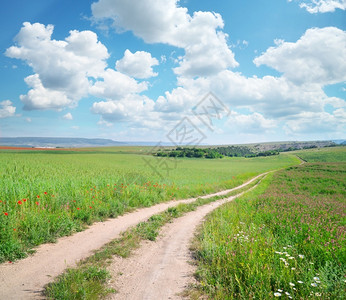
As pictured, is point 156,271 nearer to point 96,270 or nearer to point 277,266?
point 96,270

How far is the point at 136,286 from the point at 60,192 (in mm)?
7524

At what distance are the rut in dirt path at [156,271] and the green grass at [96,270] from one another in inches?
9.5

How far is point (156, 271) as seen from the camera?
16.7 feet

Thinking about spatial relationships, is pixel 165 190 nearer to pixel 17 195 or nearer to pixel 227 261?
pixel 17 195

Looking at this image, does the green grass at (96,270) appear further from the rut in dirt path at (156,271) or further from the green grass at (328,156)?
→ the green grass at (328,156)

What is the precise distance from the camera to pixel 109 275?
15.5 ft

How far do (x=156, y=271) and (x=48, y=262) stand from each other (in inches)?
113

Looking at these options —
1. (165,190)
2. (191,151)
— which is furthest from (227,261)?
(191,151)

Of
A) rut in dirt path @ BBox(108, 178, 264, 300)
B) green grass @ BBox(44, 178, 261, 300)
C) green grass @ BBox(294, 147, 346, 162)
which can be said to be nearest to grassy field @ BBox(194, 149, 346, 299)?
rut in dirt path @ BBox(108, 178, 264, 300)

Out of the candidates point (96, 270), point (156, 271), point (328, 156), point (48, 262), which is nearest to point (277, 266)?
point (156, 271)

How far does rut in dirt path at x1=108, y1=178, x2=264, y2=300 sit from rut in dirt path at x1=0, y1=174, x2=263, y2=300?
4.09 feet

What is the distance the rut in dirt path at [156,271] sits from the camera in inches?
167

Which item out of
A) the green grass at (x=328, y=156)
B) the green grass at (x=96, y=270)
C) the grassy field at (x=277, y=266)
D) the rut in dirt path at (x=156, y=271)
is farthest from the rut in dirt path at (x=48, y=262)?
the green grass at (x=328, y=156)

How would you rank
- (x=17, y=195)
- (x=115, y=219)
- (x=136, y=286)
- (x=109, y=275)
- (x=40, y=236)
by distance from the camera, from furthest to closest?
1. (x=115, y=219)
2. (x=17, y=195)
3. (x=40, y=236)
4. (x=109, y=275)
5. (x=136, y=286)
